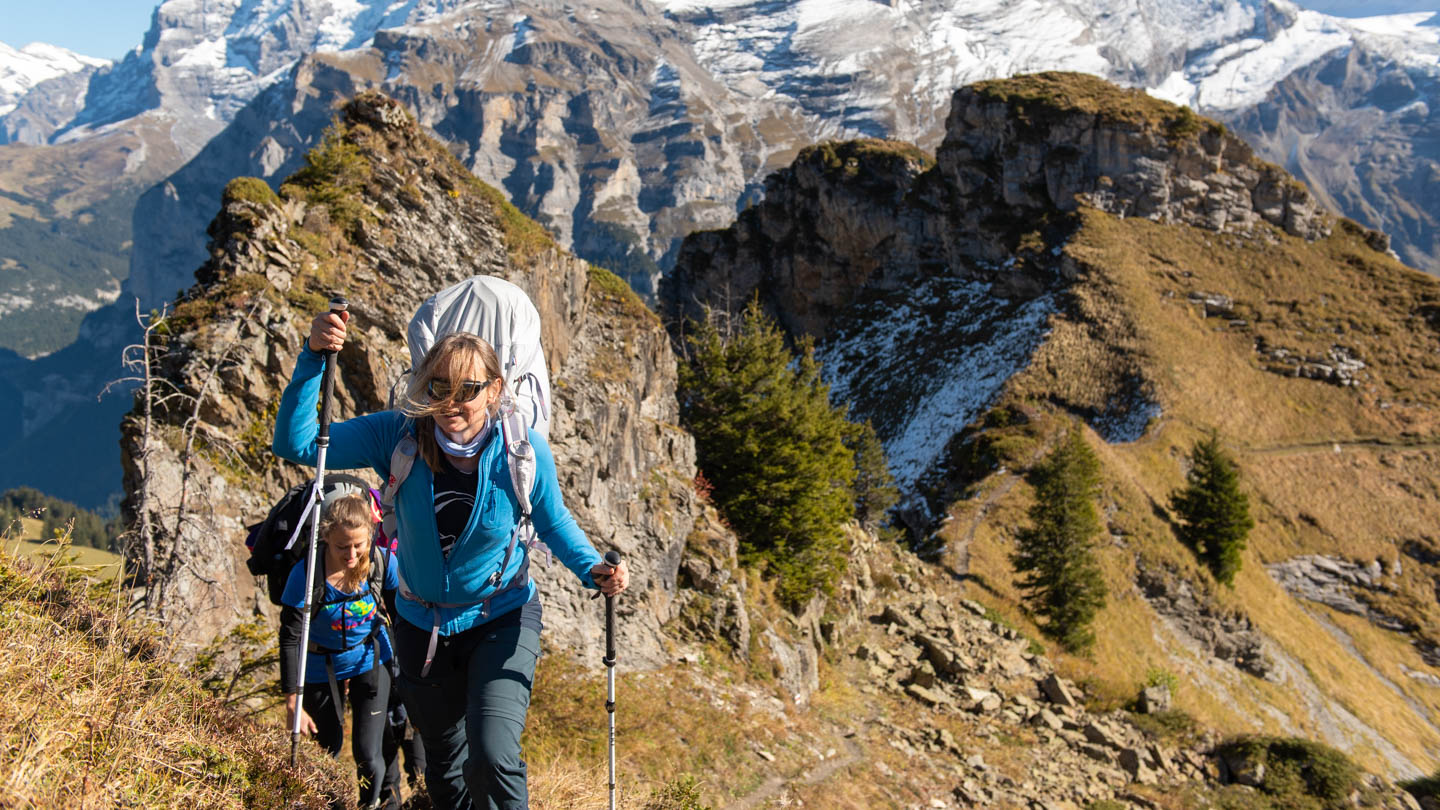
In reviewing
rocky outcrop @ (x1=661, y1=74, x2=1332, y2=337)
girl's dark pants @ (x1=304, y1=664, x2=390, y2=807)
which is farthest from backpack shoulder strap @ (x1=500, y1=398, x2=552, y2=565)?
rocky outcrop @ (x1=661, y1=74, x2=1332, y2=337)

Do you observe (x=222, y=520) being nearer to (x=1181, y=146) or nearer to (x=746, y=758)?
(x=746, y=758)

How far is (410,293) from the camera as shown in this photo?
12031 millimetres

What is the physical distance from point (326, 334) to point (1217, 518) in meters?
44.0

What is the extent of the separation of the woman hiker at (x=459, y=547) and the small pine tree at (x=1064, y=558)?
29016 mm

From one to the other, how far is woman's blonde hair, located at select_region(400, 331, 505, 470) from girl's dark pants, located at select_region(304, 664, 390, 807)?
258cm

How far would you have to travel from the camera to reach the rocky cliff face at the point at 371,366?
26.0 ft

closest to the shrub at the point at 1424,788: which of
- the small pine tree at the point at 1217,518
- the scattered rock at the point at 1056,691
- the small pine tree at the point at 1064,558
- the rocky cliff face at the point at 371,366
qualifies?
the small pine tree at the point at 1064,558

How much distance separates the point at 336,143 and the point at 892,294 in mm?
74109

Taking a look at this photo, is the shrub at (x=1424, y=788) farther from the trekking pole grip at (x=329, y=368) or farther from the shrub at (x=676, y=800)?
the trekking pole grip at (x=329, y=368)

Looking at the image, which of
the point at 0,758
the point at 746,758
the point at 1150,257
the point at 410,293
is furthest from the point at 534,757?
the point at 1150,257

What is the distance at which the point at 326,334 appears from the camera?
3928mm

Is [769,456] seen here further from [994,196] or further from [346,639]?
[994,196]

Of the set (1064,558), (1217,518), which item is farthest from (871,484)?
(1217,518)

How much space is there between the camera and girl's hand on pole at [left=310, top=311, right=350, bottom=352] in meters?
3.90
